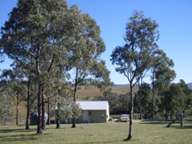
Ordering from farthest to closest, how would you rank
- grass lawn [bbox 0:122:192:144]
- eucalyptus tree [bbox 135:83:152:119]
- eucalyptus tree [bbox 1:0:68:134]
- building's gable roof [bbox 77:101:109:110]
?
1. eucalyptus tree [bbox 135:83:152:119]
2. building's gable roof [bbox 77:101:109:110]
3. eucalyptus tree [bbox 1:0:68:134]
4. grass lawn [bbox 0:122:192:144]

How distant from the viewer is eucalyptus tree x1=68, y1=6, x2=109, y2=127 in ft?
154

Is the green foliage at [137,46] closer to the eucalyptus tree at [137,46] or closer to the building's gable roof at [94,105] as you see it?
the eucalyptus tree at [137,46]

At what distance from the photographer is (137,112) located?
121375 millimetres

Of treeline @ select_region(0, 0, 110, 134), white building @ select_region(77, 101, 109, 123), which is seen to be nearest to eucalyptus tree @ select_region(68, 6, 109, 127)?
treeline @ select_region(0, 0, 110, 134)

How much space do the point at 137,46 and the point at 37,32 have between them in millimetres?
11485

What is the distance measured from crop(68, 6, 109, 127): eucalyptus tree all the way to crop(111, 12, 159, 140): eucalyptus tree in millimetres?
7946

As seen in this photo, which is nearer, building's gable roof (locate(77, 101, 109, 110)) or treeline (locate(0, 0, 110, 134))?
treeline (locate(0, 0, 110, 134))

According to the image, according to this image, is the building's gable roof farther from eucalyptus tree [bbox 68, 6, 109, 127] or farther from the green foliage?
the green foliage

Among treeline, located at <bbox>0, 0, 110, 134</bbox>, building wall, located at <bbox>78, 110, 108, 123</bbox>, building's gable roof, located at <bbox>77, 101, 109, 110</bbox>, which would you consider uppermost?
treeline, located at <bbox>0, 0, 110, 134</bbox>

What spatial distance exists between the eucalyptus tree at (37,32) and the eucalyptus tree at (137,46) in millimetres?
8499

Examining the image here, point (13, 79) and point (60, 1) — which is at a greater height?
point (60, 1)

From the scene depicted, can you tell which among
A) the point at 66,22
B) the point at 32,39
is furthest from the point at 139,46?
the point at 32,39

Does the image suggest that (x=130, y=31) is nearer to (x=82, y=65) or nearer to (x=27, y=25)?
(x=27, y=25)

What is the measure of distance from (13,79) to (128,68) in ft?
81.0
